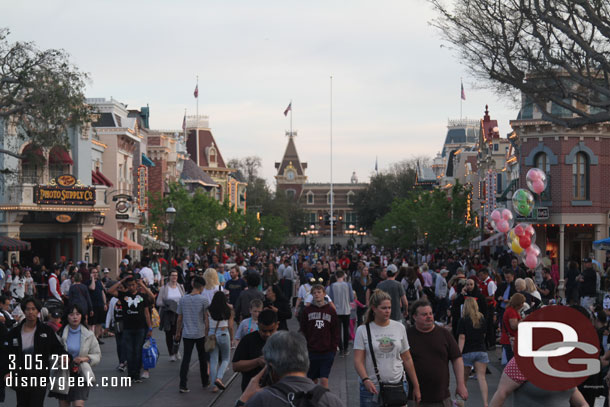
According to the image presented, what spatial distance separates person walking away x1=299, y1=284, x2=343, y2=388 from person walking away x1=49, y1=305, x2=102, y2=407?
2625 millimetres

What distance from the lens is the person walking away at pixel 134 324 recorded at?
14.3 metres

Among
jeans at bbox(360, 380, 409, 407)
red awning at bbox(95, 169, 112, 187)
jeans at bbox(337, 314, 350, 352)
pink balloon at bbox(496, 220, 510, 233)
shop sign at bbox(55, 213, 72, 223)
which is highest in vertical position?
red awning at bbox(95, 169, 112, 187)

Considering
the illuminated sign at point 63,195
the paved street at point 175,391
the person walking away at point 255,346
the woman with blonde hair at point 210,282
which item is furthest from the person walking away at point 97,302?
the illuminated sign at point 63,195

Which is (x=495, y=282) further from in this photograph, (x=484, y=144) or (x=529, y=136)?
(x=484, y=144)

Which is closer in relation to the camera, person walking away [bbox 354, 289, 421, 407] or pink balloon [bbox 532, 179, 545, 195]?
person walking away [bbox 354, 289, 421, 407]

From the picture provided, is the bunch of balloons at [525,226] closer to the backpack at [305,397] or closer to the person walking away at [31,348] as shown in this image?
the person walking away at [31,348]

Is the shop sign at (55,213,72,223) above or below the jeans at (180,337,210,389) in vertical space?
above

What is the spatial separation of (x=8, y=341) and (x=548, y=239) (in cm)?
3455

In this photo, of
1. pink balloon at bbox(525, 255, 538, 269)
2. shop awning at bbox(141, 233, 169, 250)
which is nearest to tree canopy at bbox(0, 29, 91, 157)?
pink balloon at bbox(525, 255, 538, 269)

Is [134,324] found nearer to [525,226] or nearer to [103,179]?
[525,226]

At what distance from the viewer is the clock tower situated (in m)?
167

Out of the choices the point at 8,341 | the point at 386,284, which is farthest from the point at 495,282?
the point at 8,341

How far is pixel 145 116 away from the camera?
6525 centimetres

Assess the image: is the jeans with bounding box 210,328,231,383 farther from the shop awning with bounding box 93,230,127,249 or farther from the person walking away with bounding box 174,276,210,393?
the shop awning with bounding box 93,230,127,249
